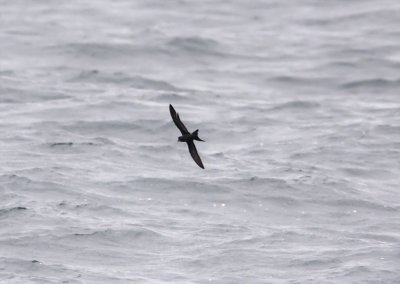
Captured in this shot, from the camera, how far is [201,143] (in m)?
28.8

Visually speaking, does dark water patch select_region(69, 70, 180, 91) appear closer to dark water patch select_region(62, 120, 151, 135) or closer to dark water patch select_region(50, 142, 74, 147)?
dark water patch select_region(62, 120, 151, 135)

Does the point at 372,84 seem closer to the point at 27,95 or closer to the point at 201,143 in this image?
the point at 201,143

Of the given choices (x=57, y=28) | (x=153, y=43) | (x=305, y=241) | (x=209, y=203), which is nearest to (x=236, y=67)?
(x=153, y=43)

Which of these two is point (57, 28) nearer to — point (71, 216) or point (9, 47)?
point (9, 47)

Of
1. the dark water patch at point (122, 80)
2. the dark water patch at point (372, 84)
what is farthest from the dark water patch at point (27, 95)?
Result: the dark water patch at point (372, 84)

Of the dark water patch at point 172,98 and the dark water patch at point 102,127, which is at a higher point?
the dark water patch at point 102,127

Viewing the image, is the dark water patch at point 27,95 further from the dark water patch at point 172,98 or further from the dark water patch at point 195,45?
the dark water patch at point 195,45

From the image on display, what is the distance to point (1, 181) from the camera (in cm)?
2483

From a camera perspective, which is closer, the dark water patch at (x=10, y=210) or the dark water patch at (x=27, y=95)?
the dark water patch at (x=10, y=210)

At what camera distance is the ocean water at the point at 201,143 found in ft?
71.7

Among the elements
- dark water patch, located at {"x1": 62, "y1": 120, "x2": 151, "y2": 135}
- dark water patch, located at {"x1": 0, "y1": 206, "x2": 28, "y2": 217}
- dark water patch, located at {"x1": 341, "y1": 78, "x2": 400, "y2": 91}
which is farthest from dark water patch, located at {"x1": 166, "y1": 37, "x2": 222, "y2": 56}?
dark water patch, located at {"x1": 0, "y1": 206, "x2": 28, "y2": 217}

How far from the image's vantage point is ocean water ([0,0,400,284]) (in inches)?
860

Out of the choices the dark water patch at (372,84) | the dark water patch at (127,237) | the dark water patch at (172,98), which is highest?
the dark water patch at (127,237)

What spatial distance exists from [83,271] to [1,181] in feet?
15.5
